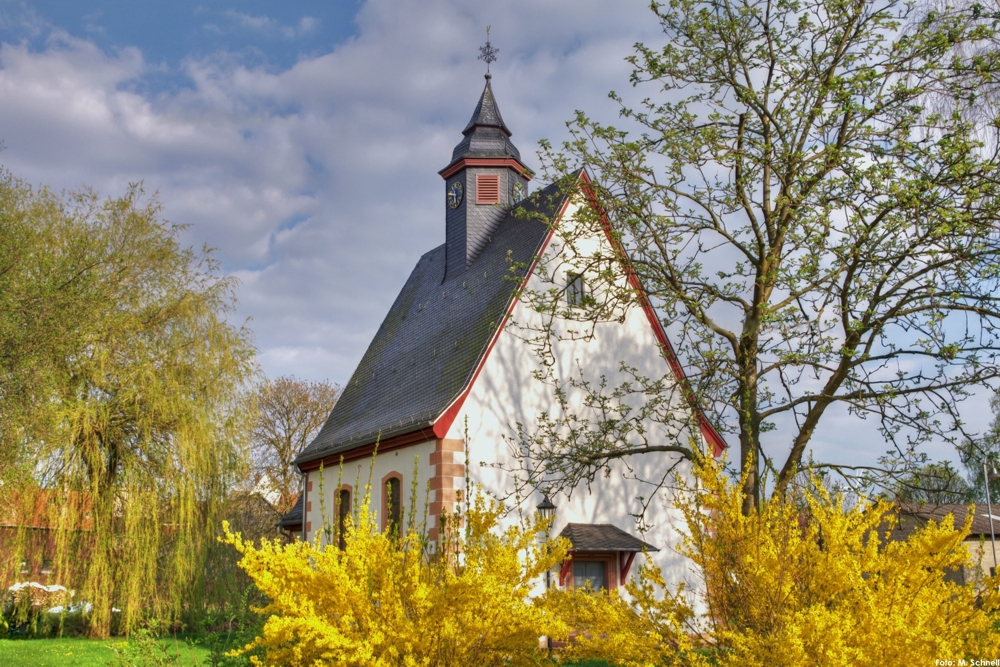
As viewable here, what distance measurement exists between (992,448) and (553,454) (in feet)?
17.3

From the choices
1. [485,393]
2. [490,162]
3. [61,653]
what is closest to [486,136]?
[490,162]

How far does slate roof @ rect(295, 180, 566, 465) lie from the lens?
14664 millimetres

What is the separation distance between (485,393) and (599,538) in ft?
9.93

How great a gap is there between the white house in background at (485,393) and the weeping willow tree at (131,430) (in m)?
2.39

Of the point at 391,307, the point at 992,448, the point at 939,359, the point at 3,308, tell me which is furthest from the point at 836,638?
the point at 391,307

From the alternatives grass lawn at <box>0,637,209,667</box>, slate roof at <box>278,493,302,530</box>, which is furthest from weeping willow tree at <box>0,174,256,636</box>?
slate roof at <box>278,493,302,530</box>

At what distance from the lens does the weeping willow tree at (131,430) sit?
15.4 m

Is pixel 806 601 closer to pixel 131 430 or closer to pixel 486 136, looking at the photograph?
pixel 131 430

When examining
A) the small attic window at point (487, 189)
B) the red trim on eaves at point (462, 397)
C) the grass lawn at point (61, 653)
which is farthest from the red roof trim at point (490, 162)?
the grass lawn at point (61, 653)

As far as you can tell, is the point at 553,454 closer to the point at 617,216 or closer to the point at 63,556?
the point at 617,216

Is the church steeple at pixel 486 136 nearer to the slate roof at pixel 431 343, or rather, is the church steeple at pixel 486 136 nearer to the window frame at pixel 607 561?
the slate roof at pixel 431 343

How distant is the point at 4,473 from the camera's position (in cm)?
1241

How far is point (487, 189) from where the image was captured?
19938 millimetres

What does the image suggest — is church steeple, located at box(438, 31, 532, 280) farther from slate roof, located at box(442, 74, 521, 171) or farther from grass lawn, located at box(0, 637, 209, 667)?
grass lawn, located at box(0, 637, 209, 667)
